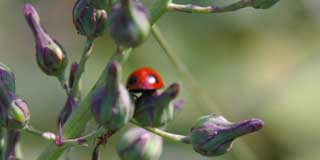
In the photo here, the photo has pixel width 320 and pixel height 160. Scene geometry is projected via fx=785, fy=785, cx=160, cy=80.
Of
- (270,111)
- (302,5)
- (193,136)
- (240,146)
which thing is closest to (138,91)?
(193,136)

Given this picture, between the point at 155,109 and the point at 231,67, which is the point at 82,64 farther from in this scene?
the point at 231,67

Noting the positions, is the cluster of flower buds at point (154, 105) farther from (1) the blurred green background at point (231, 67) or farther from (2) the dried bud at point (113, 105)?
(1) the blurred green background at point (231, 67)

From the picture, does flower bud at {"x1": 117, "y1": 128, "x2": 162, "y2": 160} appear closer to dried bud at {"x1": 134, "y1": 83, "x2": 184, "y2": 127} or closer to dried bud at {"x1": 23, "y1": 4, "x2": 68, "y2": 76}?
dried bud at {"x1": 134, "y1": 83, "x2": 184, "y2": 127}

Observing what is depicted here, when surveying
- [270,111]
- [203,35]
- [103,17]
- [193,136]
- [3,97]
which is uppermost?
[103,17]

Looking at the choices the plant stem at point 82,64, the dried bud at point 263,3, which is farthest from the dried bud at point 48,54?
the dried bud at point 263,3

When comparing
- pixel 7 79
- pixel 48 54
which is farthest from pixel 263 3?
pixel 7 79

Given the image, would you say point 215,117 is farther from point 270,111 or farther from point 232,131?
point 270,111
